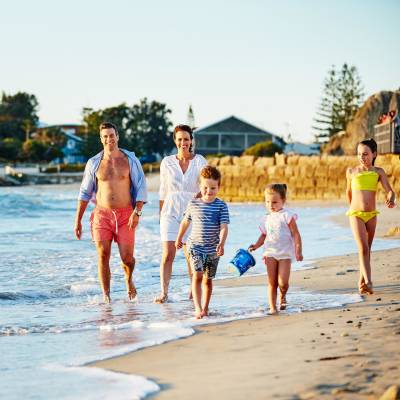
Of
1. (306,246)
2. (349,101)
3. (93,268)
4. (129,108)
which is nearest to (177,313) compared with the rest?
(93,268)

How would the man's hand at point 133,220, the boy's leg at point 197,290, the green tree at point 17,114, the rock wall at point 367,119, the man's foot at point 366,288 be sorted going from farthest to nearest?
the green tree at point 17,114 → the rock wall at point 367,119 → the man's hand at point 133,220 → the man's foot at point 366,288 → the boy's leg at point 197,290

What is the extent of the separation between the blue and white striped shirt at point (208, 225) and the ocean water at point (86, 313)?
0.38 meters

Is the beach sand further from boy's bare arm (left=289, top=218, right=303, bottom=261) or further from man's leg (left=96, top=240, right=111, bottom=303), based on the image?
man's leg (left=96, top=240, right=111, bottom=303)

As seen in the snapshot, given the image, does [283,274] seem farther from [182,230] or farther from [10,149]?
[10,149]

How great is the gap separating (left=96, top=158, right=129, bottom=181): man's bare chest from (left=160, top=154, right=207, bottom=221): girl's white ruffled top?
368 mm

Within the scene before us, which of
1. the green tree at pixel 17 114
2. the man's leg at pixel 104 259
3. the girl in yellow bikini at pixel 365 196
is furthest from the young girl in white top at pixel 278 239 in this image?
the green tree at pixel 17 114

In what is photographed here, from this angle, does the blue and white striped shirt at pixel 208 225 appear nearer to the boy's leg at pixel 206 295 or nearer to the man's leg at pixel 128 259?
the boy's leg at pixel 206 295

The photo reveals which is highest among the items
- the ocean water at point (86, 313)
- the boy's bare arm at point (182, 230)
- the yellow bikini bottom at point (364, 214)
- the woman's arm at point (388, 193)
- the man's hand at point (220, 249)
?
the woman's arm at point (388, 193)

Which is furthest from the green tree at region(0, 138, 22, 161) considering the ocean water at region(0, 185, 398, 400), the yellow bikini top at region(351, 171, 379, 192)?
the yellow bikini top at region(351, 171, 379, 192)

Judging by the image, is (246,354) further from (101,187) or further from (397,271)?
(397,271)

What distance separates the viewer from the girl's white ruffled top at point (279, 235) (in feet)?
24.0

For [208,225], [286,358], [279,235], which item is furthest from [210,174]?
[286,358]

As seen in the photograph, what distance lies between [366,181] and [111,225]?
2.33 meters

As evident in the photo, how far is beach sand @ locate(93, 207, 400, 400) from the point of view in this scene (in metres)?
4.26
